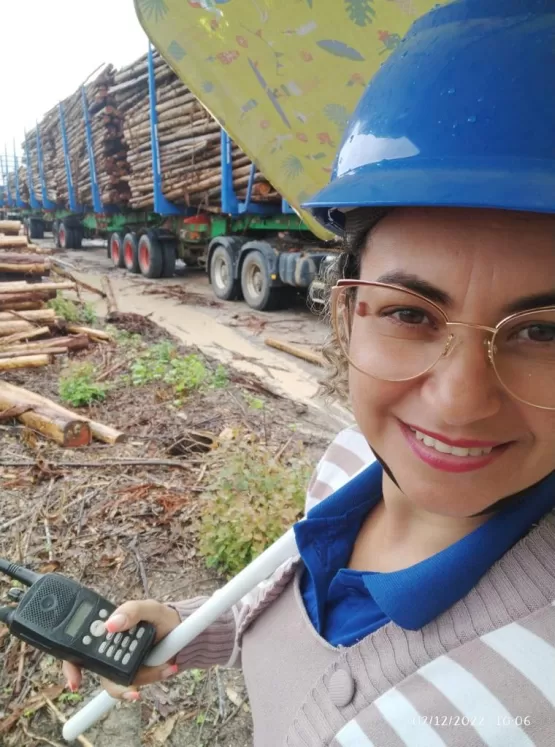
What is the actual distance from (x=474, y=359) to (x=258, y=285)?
8576 mm

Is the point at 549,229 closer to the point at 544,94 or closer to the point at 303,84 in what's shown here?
the point at 544,94

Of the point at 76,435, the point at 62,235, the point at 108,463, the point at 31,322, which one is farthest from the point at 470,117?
the point at 62,235

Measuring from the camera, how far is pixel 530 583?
698 millimetres

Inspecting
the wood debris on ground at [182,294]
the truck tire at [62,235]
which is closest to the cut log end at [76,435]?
the wood debris on ground at [182,294]

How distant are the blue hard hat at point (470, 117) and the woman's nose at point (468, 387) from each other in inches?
8.8

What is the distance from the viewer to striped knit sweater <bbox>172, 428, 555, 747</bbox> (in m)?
0.62

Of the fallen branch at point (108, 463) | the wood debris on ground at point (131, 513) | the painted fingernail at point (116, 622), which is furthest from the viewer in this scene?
the fallen branch at point (108, 463)

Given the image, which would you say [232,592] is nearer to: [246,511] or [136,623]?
[136,623]

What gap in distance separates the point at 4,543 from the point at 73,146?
15887 millimetres

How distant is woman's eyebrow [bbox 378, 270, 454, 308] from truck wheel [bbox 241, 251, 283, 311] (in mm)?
7802

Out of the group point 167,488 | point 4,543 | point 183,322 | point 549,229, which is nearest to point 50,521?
point 4,543

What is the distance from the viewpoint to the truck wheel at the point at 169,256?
1264cm

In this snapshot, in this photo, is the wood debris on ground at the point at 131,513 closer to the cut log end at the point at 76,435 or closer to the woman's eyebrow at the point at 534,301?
the cut log end at the point at 76,435

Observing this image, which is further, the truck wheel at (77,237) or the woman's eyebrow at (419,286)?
the truck wheel at (77,237)
